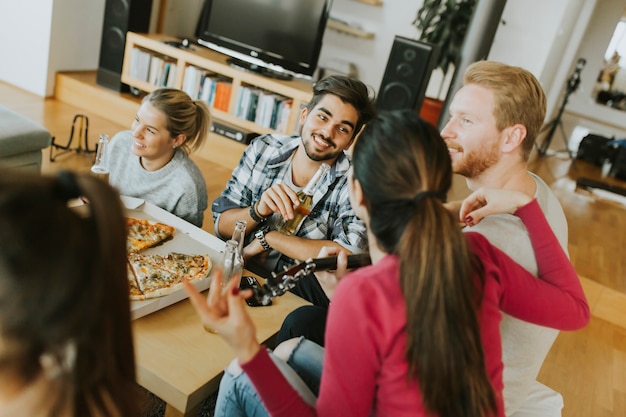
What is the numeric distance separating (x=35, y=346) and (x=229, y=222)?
1.29m

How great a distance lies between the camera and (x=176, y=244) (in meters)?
1.60

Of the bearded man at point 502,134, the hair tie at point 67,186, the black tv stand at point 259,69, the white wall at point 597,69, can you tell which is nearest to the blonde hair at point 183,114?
the bearded man at point 502,134

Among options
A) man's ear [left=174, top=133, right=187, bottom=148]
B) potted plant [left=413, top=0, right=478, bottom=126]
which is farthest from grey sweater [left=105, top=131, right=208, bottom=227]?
potted plant [left=413, top=0, right=478, bottom=126]

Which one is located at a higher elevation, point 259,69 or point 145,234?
point 259,69

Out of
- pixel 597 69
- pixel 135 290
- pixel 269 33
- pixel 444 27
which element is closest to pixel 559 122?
pixel 597 69

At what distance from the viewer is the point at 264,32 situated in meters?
4.19

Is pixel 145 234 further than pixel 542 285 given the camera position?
Yes

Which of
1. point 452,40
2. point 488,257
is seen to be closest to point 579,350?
point 488,257

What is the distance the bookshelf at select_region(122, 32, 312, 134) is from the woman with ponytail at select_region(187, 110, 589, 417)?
297 cm

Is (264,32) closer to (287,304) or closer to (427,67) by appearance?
(427,67)

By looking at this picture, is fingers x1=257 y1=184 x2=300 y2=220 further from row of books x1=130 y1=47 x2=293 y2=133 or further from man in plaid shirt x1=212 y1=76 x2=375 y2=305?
row of books x1=130 y1=47 x2=293 y2=133

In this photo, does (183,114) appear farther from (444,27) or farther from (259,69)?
(444,27)

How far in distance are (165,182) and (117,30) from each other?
276 centimetres

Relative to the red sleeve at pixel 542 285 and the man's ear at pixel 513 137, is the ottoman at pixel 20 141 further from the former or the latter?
the red sleeve at pixel 542 285
